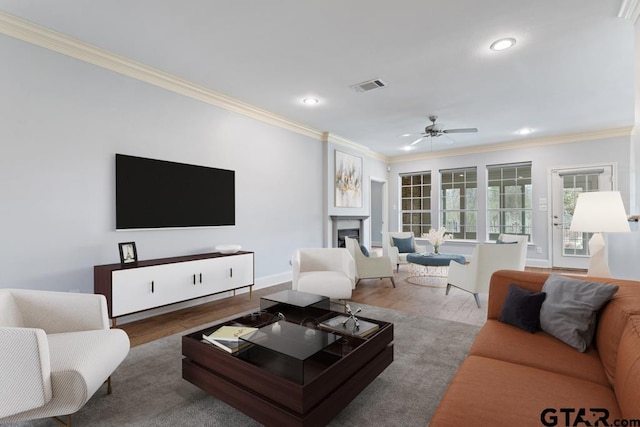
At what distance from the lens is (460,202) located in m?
7.68

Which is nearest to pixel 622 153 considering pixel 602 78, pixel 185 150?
pixel 602 78

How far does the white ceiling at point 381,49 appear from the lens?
253cm

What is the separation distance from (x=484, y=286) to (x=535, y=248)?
3.70 metres

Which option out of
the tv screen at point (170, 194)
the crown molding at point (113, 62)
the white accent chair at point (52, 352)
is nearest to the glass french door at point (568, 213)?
the crown molding at point (113, 62)

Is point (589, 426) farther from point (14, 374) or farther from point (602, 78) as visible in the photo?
point (602, 78)

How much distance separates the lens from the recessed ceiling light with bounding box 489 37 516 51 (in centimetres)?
293

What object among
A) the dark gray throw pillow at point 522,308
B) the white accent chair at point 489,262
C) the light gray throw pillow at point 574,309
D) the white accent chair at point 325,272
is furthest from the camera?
the white accent chair at point 489,262

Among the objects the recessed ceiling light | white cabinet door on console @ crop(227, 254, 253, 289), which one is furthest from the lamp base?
white cabinet door on console @ crop(227, 254, 253, 289)

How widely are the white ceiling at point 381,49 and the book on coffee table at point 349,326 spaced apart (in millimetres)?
2432

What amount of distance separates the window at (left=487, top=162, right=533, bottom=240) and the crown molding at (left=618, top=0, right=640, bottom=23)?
186 inches

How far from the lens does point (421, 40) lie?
2965 mm

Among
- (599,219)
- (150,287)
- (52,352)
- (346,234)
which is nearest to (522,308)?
(599,219)

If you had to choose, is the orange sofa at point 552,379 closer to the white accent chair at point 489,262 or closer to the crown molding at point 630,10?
the white accent chair at point 489,262

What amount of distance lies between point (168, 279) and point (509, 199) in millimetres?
6998
